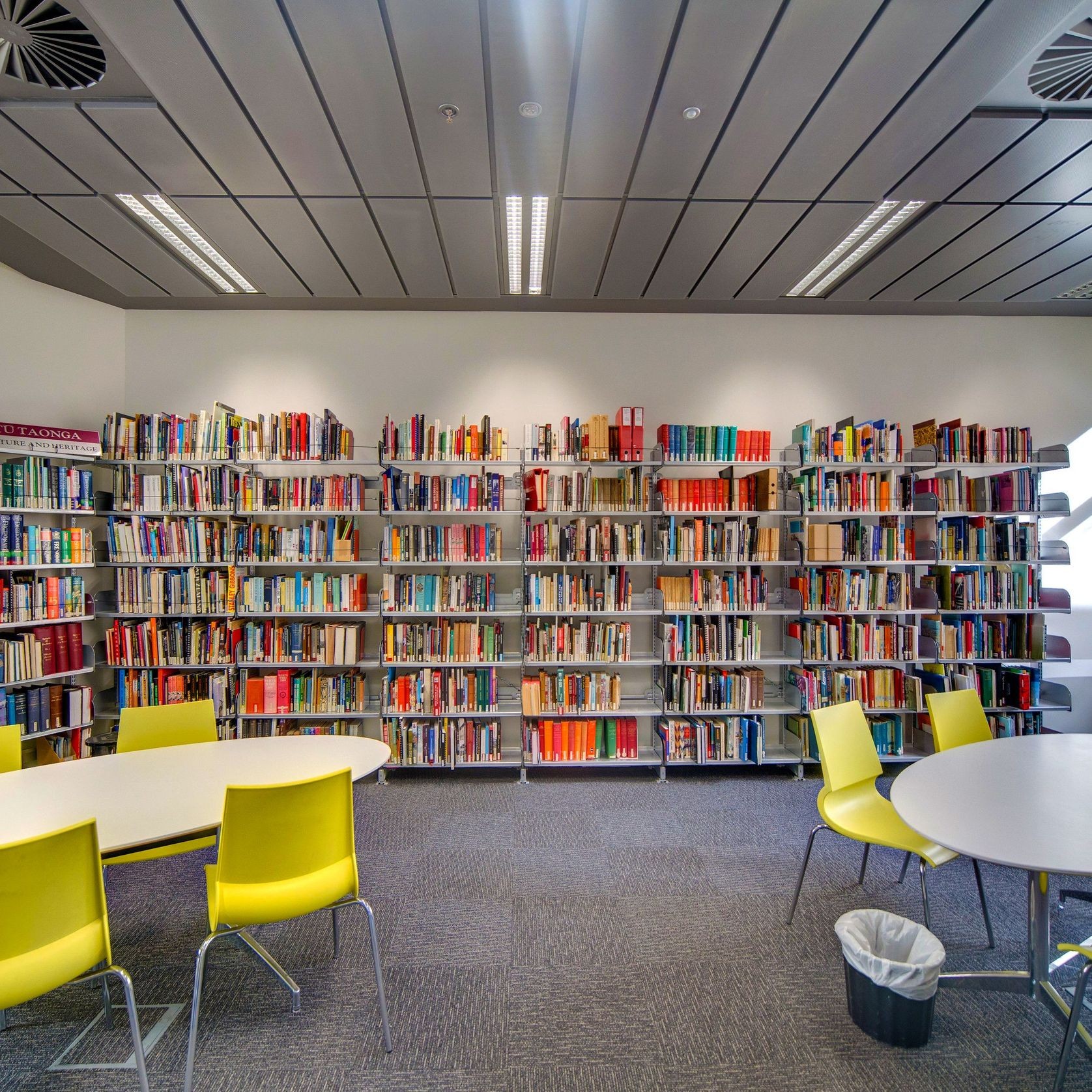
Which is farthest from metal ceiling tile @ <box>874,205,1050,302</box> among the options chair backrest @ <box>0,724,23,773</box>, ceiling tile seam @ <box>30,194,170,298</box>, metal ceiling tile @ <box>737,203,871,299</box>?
chair backrest @ <box>0,724,23,773</box>

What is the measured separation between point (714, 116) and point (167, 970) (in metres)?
4.27

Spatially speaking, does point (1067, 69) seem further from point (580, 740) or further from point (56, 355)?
point (56, 355)

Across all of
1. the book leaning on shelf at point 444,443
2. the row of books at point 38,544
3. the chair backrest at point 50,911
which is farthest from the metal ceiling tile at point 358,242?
the chair backrest at point 50,911

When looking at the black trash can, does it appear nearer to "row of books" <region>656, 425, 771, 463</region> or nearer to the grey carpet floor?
the grey carpet floor

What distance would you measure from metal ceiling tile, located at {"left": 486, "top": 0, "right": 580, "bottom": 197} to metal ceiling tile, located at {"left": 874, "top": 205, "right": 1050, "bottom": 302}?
8.45ft

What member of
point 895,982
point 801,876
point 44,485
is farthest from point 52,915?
point 44,485

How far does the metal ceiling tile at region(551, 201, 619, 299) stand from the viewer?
10.4 ft

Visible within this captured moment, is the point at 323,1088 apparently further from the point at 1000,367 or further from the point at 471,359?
the point at 1000,367

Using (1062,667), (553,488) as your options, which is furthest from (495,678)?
(1062,667)

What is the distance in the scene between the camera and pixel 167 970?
7.66ft

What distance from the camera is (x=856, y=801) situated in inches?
106

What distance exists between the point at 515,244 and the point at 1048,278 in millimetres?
3790

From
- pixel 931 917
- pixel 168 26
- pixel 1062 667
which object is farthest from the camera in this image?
pixel 1062 667

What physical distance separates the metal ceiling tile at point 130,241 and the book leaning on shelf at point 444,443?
1.66 metres
